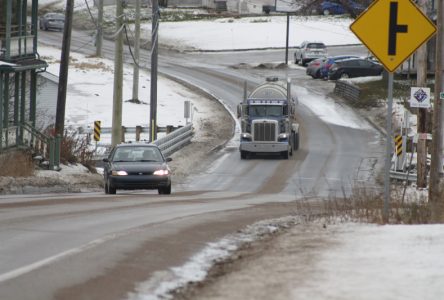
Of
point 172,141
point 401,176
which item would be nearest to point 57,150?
point 172,141

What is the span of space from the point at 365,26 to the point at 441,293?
549cm

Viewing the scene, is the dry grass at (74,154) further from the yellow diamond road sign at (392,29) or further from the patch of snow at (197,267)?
the yellow diamond road sign at (392,29)

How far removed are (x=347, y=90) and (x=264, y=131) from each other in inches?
799

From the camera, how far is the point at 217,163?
43.5m

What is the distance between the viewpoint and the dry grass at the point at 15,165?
94.8 feet

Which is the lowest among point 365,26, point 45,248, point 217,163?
point 217,163

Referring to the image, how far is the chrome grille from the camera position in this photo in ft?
144

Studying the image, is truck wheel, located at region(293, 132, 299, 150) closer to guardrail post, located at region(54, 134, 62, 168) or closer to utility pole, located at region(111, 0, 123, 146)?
utility pole, located at region(111, 0, 123, 146)

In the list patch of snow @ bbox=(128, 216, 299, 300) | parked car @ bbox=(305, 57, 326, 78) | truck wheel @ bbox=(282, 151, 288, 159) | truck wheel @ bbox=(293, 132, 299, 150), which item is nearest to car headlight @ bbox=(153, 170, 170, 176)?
patch of snow @ bbox=(128, 216, 299, 300)

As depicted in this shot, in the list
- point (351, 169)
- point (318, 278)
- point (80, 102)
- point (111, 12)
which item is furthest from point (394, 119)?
point (111, 12)

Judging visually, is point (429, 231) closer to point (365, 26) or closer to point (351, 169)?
point (365, 26)

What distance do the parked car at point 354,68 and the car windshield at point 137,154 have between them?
41.6 m

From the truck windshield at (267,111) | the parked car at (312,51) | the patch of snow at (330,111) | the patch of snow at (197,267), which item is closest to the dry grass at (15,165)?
the patch of snow at (197,267)

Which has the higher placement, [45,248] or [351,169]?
[45,248]
